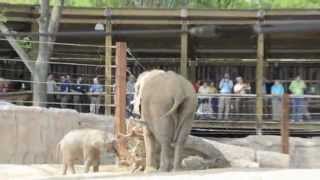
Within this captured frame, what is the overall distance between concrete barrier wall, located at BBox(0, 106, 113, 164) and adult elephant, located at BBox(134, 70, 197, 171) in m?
4.59

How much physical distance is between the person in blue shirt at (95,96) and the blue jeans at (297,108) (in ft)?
14.8

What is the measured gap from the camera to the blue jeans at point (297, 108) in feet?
60.4

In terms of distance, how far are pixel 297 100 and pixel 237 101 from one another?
5.52 feet

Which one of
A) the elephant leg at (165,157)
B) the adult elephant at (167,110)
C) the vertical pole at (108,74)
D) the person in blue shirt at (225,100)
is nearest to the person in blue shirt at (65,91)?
the vertical pole at (108,74)

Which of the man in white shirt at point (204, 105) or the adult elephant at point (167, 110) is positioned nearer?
the adult elephant at point (167, 110)

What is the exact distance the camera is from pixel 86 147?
38.0 feet

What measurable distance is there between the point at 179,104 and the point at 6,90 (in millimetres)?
9511

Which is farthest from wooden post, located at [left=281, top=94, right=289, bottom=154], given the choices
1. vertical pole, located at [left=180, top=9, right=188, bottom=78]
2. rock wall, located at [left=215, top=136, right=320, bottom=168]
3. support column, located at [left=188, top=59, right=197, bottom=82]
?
support column, located at [left=188, top=59, right=197, bottom=82]

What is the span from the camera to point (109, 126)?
15203 millimetres

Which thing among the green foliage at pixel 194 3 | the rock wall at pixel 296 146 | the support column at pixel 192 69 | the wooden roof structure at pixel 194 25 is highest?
the green foliage at pixel 194 3

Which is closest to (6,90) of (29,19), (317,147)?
(29,19)

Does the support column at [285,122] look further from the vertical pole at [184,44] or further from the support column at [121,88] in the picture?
the vertical pole at [184,44]

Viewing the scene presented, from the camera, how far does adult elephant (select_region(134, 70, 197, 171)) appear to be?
34.0 feet

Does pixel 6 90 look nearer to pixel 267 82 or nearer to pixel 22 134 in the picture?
pixel 22 134
